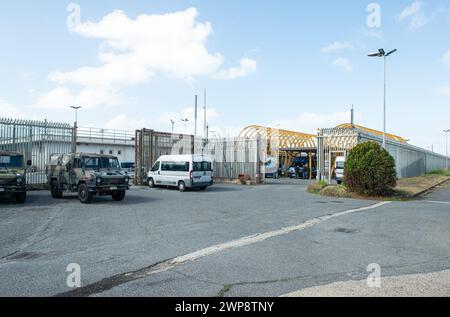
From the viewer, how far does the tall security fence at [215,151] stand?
26.1 meters

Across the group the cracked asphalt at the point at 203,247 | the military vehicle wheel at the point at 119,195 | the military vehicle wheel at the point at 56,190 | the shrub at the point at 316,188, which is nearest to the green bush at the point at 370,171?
the shrub at the point at 316,188

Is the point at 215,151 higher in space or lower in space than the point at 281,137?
lower

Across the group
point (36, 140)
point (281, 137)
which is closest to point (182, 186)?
point (36, 140)

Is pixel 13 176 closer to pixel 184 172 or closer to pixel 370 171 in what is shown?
pixel 184 172

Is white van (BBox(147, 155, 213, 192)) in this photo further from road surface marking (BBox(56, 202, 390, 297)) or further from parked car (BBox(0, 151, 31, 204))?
road surface marking (BBox(56, 202, 390, 297))

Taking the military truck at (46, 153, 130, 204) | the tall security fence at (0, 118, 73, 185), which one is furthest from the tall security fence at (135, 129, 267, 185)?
the military truck at (46, 153, 130, 204)

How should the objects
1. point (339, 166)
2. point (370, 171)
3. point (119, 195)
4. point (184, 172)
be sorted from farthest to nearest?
point (339, 166) → point (184, 172) → point (370, 171) → point (119, 195)

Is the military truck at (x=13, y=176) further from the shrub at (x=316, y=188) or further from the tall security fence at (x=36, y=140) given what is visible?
the shrub at (x=316, y=188)

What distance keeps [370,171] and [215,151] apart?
14.6 m

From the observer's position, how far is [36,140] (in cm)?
1994

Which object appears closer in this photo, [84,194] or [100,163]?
[84,194]

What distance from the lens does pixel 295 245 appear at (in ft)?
25.8
